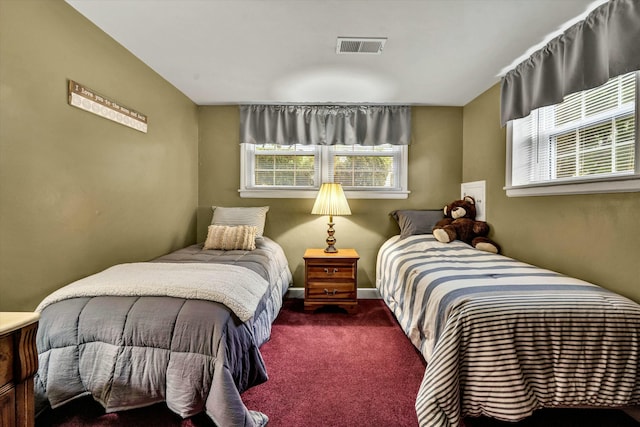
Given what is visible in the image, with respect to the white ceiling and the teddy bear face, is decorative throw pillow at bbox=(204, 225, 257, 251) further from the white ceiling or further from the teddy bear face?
the teddy bear face

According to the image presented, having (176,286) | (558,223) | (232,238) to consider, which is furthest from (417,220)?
(176,286)

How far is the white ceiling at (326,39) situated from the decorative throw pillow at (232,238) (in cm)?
139

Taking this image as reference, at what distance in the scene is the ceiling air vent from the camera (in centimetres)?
208

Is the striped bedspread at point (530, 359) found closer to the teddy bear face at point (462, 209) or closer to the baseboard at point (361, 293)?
the teddy bear face at point (462, 209)

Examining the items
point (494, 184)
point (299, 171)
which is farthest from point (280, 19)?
point (494, 184)

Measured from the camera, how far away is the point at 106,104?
6.81ft

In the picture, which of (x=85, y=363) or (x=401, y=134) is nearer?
(x=85, y=363)

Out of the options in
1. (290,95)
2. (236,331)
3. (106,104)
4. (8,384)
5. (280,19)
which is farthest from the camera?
(290,95)

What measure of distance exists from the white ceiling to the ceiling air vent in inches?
1.7

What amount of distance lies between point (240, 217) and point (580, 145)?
114 inches

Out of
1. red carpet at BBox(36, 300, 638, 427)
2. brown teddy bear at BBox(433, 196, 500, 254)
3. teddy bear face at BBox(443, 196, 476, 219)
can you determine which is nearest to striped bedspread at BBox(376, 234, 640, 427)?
red carpet at BBox(36, 300, 638, 427)

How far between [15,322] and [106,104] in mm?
1728

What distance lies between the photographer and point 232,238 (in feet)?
9.33

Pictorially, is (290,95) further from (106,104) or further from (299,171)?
(106,104)
